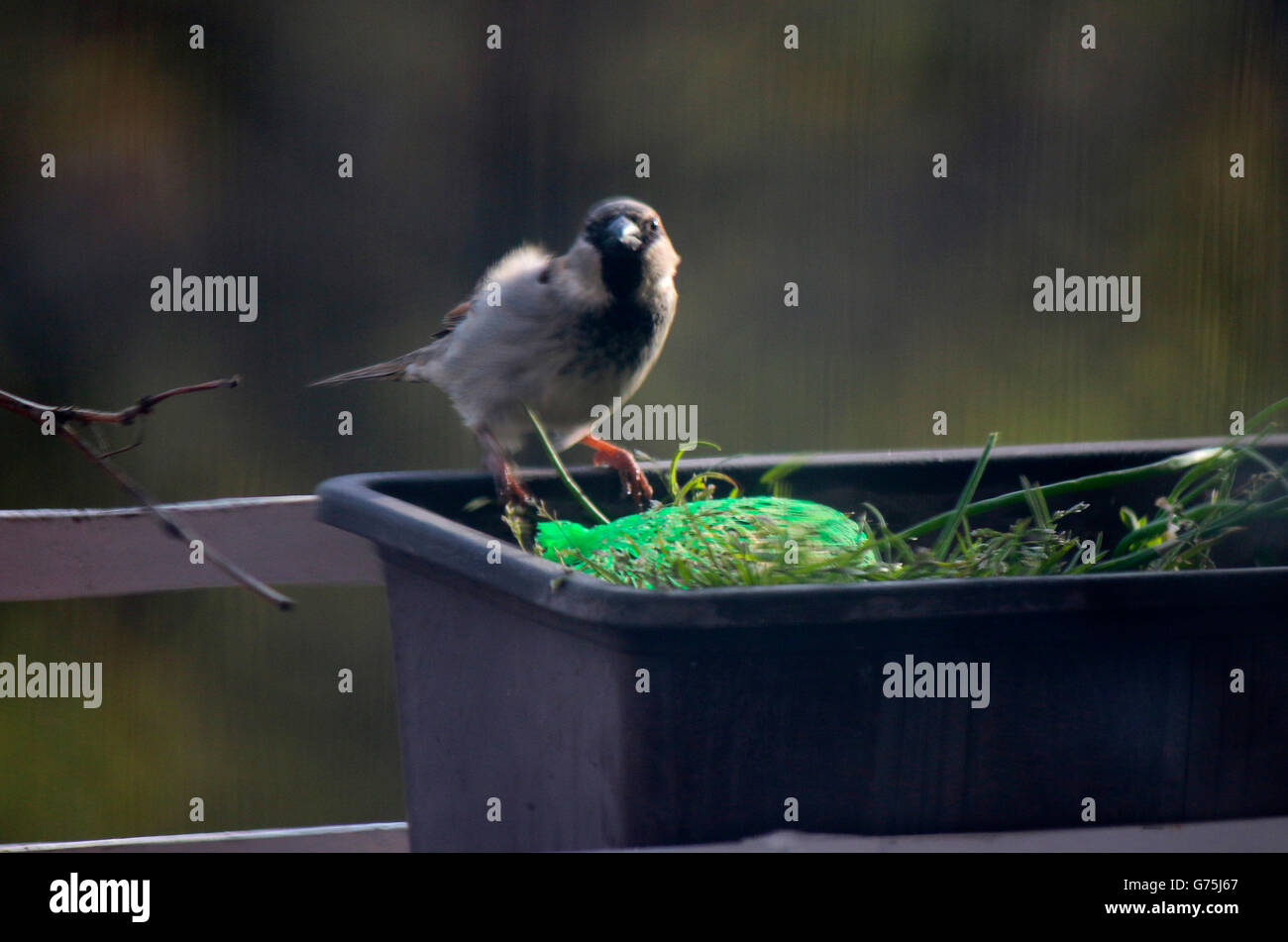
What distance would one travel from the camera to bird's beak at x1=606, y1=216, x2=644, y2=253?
6.90 feet

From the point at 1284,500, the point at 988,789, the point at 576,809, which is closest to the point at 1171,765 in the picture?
the point at 988,789

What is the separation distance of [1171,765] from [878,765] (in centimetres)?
21

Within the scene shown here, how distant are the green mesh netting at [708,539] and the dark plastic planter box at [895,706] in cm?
12

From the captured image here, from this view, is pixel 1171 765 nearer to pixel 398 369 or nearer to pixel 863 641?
pixel 863 641

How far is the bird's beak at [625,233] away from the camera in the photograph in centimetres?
210

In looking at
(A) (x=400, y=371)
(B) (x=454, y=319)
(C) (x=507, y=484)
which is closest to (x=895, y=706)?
(C) (x=507, y=484)

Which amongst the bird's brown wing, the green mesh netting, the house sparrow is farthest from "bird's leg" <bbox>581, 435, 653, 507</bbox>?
the bird's brown wing

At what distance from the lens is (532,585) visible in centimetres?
108

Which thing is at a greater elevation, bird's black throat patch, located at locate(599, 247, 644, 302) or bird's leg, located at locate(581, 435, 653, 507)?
bird's black throat patch, located at locate(599, 247, 644, 302)

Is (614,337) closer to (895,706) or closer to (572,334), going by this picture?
(572,334)

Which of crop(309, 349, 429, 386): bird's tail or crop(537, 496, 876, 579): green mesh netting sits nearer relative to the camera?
crop(537, 496, 876, 579): green mesh netting

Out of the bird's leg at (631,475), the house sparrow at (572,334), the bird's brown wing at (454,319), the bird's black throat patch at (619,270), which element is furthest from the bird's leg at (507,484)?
the bird's brown wing at (454,319)

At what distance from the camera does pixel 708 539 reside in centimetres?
122

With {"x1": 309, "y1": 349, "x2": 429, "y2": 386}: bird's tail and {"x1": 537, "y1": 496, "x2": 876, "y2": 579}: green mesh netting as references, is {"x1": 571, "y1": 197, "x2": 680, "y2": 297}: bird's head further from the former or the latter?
{"x1": 537, "y1": 496, "x2": 876, "y2": 579}: green mesh netting
